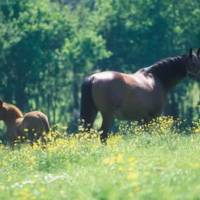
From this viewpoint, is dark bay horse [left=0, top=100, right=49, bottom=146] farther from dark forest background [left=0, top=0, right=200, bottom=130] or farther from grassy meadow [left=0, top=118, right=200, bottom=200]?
dark forest background [left=0, top=0, right=200, bottom=130]

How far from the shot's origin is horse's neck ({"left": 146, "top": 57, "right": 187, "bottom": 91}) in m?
20.8

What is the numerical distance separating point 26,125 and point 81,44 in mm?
32188

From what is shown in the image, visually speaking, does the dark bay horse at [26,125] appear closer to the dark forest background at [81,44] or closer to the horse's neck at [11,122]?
the horse's neck at [11,122]

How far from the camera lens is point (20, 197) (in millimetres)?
9547

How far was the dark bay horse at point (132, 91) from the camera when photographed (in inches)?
742

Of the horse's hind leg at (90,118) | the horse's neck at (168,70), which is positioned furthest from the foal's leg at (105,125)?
the horse's neck at (168,70)

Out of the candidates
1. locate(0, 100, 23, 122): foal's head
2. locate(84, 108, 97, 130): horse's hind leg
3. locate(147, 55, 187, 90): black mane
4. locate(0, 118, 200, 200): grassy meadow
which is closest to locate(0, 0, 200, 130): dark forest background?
locate(0, 100, 23, 122): foal's head

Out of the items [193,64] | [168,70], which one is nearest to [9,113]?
[168,70]

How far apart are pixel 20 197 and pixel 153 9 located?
4391cm

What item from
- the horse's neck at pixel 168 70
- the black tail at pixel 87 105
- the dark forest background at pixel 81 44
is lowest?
the dark forest background at pixel 81 44

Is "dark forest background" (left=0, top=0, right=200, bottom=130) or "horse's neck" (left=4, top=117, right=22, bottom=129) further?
"dark forest background" (left=0, top=0, right=200, bottom=130)

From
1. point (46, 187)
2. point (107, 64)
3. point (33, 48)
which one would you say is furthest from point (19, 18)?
point (46, 187)

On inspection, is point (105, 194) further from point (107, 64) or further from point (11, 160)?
point (107, 64)

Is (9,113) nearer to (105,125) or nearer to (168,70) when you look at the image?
(105,125)
